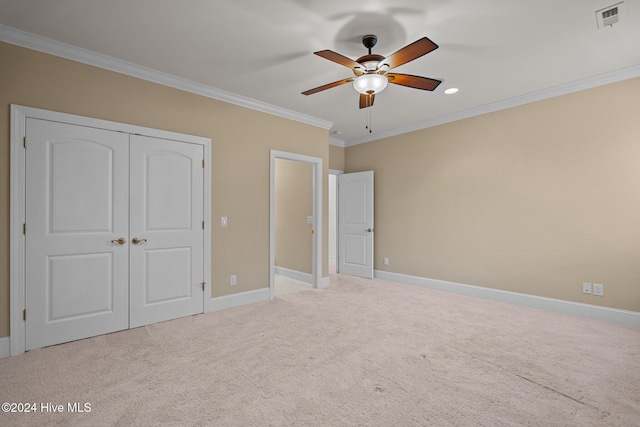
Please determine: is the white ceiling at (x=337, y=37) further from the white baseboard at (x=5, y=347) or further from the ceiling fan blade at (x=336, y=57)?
the white baseboard at (x=5, y=347)

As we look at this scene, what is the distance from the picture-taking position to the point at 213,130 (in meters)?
3.78

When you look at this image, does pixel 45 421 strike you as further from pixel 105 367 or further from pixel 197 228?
pixel 197 228

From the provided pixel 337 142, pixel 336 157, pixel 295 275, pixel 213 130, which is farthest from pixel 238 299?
pixel 337 142

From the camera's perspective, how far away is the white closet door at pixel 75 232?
2.67 m

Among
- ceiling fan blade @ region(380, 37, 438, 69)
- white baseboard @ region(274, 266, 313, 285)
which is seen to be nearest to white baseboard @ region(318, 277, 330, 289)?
white baseboard @ region(274, 266, 313, 285)

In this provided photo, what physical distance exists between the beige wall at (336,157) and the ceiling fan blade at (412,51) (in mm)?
3727

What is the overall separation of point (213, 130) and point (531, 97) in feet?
13.5

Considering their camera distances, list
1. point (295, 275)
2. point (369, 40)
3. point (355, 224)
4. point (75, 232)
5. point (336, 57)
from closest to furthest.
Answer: point (336, 57), point (369, 40), point (75, 232), point (295, 275), point (355, 224)

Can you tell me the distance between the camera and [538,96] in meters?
3.85

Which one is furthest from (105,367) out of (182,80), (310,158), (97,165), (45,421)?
(310,158)

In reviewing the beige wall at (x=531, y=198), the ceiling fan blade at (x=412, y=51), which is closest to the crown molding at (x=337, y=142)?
Result: the beige wall at (x=531, y=198)

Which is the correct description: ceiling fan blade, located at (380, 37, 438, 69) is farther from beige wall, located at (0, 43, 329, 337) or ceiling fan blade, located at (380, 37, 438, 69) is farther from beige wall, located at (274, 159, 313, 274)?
beige wall, located at (274, 159, 313, 274)

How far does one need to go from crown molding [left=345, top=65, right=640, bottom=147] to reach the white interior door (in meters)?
1.08

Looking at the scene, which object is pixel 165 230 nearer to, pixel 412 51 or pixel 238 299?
pixel 238 299
